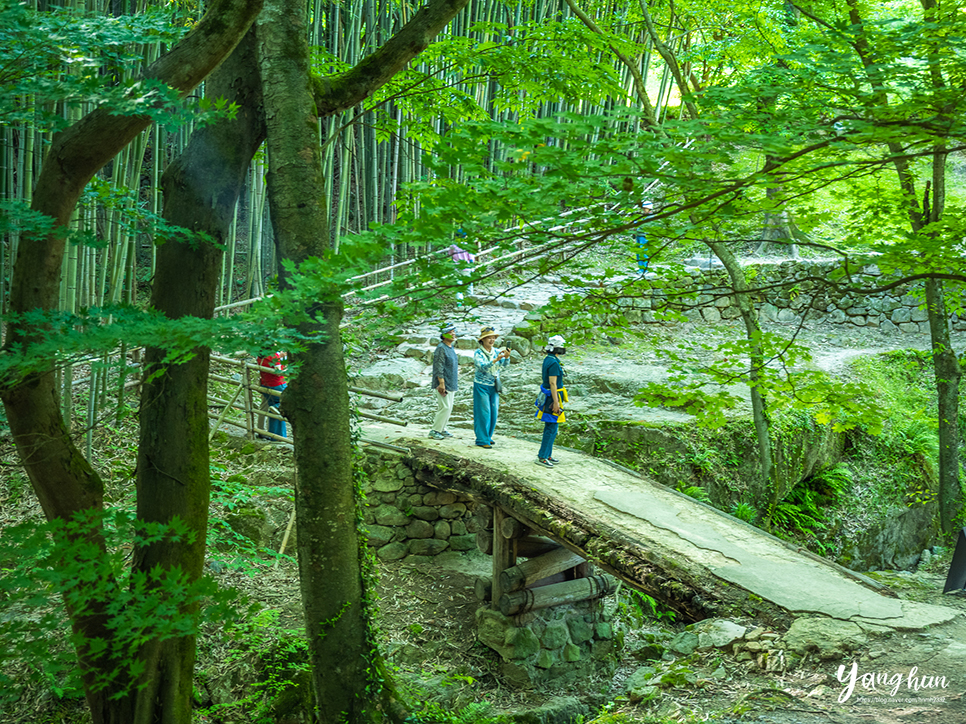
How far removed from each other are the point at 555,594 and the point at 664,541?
2.24m

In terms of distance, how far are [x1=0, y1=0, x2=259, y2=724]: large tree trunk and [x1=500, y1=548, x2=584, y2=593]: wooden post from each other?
4.09 metres

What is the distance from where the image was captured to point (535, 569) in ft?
21.7

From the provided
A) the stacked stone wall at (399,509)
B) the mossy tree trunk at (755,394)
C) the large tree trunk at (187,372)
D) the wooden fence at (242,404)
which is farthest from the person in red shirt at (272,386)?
the mossy tree trunk at (755,394)

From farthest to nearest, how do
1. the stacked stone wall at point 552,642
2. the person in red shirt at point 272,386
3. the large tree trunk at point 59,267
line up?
the person in red shirt at point 272,386
the stacked stone wall at point 552,642
the large tree trunk at point 59,267

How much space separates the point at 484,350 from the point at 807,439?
505 centimetres

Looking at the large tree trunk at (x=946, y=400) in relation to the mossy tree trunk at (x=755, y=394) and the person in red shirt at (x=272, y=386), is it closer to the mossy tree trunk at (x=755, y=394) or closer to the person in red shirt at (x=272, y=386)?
the mossy tree trunk at (x=755, y=394)

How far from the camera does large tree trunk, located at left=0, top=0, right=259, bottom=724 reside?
254 cm

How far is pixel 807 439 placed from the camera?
8.70 metres

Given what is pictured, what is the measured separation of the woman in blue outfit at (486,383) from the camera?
642cm

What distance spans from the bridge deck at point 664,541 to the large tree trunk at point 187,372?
114 inches

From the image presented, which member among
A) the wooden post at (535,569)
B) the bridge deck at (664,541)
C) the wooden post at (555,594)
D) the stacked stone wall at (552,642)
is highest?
the bridge deck at (664,541)

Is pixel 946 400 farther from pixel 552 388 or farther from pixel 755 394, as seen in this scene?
pixel 552 388

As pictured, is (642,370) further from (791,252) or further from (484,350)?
(791,252)

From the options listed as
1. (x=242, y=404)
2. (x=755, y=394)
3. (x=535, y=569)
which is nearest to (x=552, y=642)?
(x=535, y=569)
